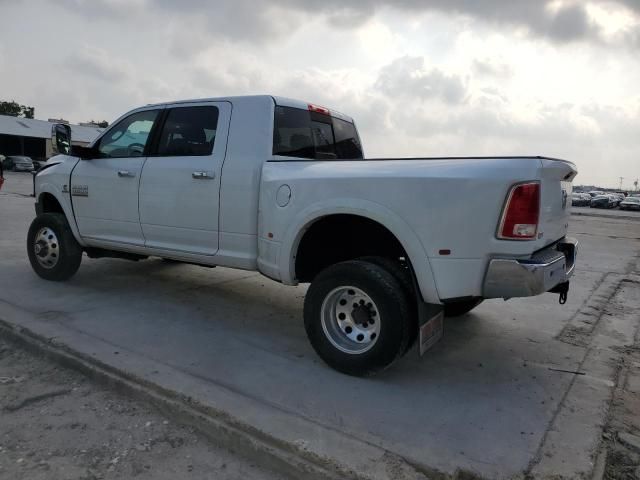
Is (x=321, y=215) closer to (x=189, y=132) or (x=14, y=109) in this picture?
(x=189, y=132)

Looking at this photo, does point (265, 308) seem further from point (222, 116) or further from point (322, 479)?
point (322, 479)

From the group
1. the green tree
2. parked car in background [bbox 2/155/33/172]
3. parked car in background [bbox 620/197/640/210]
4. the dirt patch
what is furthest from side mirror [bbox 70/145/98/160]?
the green tree

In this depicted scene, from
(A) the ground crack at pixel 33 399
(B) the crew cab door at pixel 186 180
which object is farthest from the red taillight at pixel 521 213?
(A) the ground crack at pixel 33 399

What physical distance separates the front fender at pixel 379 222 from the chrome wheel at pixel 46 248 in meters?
3.23

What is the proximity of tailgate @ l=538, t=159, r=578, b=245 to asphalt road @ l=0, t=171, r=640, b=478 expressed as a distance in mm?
1104

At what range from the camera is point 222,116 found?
15.1ft

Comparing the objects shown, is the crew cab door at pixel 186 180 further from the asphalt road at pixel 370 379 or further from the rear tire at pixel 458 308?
the rear tire at pixel 458 308

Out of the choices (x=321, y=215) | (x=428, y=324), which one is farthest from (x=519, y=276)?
(x=321, y=215)

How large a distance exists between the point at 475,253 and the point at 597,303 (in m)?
3.86

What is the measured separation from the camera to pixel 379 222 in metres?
3.39

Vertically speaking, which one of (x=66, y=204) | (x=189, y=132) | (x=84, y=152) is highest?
(x=189, y=132)

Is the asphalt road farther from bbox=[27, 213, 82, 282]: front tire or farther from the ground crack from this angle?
the ground crack

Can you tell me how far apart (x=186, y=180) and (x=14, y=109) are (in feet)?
276

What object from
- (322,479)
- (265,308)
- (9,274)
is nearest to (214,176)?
(265,308)
